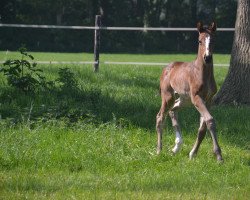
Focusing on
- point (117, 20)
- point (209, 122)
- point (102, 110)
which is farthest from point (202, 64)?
point (117, 20)

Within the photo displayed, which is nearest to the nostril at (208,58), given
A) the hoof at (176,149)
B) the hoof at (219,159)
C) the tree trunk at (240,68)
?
the hoof at (219,159)

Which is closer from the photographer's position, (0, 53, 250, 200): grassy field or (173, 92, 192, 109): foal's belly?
(0, 53, 250, 200): grassy field

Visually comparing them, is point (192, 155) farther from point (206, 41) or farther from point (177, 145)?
point (206, 41)

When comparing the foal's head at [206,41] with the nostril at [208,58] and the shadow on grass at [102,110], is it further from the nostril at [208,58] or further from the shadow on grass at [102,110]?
the shadow on grass at [102,110]

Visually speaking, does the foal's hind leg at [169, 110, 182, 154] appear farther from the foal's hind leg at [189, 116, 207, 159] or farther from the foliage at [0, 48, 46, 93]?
the foliage at [0, 48, 46, 93]

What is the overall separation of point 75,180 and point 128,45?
4559 cm

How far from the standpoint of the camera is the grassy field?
8.53 m

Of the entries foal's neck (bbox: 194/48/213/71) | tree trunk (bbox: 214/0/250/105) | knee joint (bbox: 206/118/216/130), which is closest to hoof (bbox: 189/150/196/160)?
knee joint (bbox: 206/118/216/130)

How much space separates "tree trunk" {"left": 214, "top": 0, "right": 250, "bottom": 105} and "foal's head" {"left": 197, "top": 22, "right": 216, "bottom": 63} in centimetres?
524

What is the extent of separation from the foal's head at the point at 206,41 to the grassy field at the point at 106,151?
1.35 meters

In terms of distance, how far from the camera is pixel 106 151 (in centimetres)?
1059

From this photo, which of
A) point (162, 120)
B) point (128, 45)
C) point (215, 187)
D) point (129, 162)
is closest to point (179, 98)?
point (162, 120)

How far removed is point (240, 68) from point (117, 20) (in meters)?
43.2

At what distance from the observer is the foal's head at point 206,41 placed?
1010 centimetres
